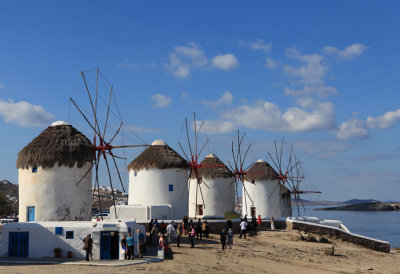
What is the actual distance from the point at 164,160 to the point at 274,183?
14.1 m

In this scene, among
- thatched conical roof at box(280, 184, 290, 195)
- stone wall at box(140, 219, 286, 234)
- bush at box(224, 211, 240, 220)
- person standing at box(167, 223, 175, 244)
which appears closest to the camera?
person standing at box(167, 223, 175, 244)

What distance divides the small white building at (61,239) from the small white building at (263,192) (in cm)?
2479

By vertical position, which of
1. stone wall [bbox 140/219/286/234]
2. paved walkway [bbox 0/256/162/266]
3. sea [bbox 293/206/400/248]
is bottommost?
sea [bbox 293/206/400/248]

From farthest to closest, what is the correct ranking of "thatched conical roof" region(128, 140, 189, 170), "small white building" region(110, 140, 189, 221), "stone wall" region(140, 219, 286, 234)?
"thatched conical roof" region(128, 140, 189, 170), "small white building" region(110, 140, 189, 221), "stone wall" region(140, 219, 286, 234)

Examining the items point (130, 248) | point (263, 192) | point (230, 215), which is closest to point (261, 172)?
point (263, 192)

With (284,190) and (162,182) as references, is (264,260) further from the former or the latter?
(284,190)

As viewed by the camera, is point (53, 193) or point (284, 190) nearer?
point (53, 193)

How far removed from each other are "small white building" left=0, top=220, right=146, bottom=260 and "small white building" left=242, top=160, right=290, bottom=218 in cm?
2479

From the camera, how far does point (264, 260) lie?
24.1 metres

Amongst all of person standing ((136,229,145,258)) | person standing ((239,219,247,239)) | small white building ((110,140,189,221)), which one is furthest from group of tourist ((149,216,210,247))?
small white building ((110,140,189,221))

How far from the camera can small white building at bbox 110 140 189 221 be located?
1460 inches

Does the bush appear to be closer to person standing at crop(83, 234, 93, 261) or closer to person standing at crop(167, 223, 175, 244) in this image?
person standing at crop(167, 223, 175, 244)

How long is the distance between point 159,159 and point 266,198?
44.6ft

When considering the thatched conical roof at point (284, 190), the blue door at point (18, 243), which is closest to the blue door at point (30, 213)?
the blue door at point (18, 243)
